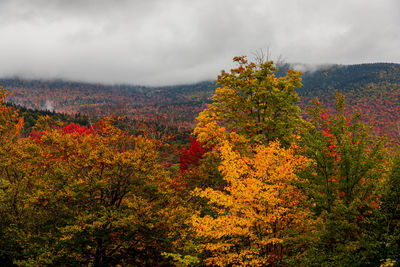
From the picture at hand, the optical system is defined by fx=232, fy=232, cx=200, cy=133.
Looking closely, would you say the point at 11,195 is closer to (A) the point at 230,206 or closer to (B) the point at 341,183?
(A) the point at 230,206

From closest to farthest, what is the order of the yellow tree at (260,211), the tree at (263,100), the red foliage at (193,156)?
the yellow tree at (260,211) < the tree at (263,100) < the red foliage at (193,156)

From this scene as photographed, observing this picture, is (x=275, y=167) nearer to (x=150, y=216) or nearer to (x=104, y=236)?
(x=150, y=216)

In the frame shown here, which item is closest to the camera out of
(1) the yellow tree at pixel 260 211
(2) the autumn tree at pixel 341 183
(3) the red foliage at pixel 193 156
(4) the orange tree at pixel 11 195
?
(2) the autumn tree at pixel 341 183

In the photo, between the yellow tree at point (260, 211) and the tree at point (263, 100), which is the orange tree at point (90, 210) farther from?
the tree at point (263, 100)

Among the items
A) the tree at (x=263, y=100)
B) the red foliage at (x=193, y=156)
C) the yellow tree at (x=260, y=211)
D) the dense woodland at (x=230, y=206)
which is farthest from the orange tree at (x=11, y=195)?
the red foliage at (x=193, y=156)

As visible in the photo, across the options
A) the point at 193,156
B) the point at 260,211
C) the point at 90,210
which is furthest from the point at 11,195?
the point at 193,156

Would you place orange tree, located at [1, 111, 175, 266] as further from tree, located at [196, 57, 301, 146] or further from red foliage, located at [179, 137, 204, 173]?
red foliage, located at [179, 137, 204, 173]

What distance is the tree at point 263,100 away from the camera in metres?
17.0

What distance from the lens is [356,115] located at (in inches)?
379

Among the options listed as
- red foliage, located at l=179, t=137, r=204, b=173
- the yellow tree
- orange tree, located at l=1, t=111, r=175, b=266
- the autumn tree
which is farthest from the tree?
orange tree, located at l=1, t=111, r=175, b=266

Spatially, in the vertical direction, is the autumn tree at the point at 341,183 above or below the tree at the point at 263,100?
below

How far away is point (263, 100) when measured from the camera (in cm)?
1780

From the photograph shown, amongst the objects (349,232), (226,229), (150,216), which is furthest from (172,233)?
(349,232)

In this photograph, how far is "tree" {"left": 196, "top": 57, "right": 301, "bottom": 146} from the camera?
55.7 ft
